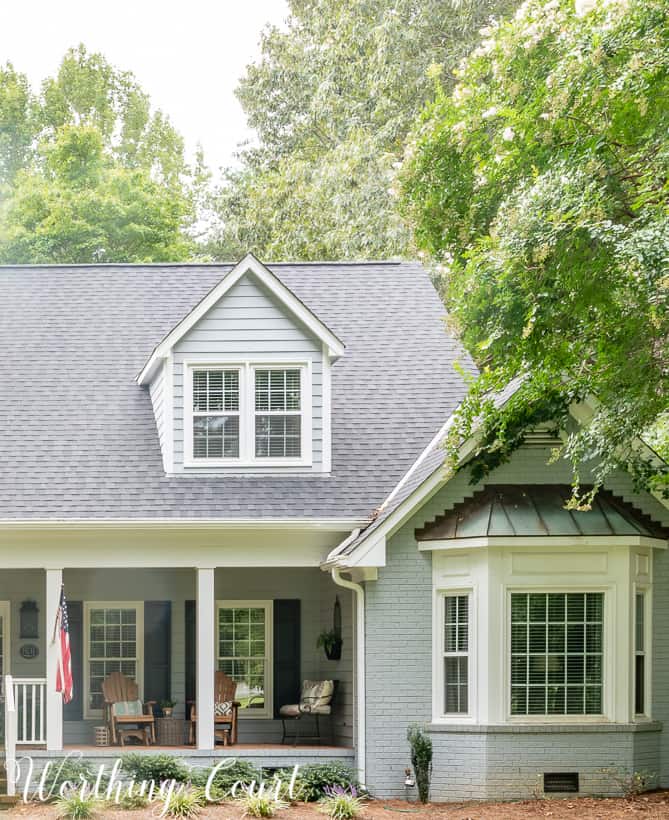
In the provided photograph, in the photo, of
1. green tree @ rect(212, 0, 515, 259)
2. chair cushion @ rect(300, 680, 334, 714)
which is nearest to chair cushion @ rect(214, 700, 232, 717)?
chair cushion @ rect(300, 680, 334, 714)

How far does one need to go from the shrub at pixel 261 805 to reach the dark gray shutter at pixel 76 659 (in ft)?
15.0

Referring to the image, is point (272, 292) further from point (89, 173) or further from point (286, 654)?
point (89, 173)

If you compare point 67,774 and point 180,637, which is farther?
point 180,637

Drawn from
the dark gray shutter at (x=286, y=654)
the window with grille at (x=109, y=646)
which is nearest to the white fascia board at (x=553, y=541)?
the dark gray shutter at (x=286, y=654)

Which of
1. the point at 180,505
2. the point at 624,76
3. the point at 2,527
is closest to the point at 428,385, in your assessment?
the point at 180,505

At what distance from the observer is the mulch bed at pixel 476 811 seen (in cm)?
1332

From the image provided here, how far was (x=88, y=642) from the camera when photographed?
1770 cm

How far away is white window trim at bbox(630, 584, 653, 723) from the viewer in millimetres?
14758

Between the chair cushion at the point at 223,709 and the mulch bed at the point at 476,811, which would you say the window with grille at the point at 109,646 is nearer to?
the chair cushion at the point at 223,709

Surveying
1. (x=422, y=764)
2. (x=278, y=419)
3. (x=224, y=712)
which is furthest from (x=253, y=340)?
(x=422, y=764)

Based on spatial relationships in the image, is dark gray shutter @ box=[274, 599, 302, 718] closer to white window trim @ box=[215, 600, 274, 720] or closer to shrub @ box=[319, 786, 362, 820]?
white window trim @ box=[215, 600, 274, 720]

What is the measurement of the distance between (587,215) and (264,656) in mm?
8908

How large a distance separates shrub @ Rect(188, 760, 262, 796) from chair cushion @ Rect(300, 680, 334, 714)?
1628 mm

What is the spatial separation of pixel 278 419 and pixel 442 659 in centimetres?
381
